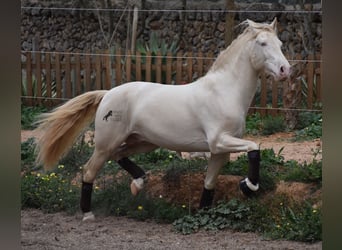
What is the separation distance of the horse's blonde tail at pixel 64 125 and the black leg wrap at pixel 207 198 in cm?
133

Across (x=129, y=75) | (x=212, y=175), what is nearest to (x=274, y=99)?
(x=129, y=75)

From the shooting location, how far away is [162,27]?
51.2 ft

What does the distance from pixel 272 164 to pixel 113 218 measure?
1670mm

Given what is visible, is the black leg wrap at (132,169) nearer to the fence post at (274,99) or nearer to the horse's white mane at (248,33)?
the horse's white mane at (248,33)

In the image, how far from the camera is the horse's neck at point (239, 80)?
6.92 metres

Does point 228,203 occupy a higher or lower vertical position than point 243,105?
lower

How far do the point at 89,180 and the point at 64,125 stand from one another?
0.59m

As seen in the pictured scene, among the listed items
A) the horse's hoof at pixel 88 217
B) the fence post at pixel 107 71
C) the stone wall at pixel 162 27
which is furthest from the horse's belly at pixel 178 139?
the stone wall at pixel 162 27

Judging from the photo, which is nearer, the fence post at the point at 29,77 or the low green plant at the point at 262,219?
the low green plant at the point at 262,219

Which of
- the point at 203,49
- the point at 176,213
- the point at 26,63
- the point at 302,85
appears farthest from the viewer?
the point at 203,49

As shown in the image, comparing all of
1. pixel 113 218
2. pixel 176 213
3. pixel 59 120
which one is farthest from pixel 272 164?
pixel 59 120
